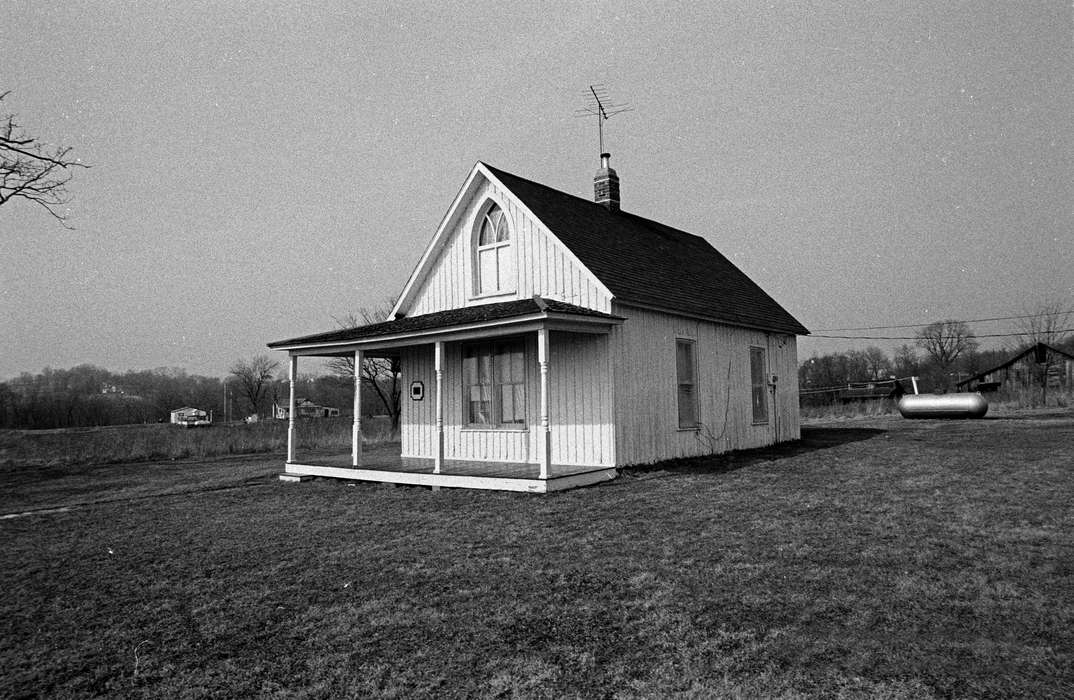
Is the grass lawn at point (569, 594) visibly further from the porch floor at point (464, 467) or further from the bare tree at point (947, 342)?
the bare tree at point (947, 342)

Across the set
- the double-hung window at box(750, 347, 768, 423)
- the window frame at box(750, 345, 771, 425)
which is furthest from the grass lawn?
the double-hung window at box(750, 347, 768, 423)

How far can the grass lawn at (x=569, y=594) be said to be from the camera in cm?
393

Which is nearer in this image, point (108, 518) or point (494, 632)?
point (494, 632)

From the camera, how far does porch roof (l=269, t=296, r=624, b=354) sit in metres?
10.8

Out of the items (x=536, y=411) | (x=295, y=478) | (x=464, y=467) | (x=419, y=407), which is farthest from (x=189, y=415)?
(x=536, y=411)

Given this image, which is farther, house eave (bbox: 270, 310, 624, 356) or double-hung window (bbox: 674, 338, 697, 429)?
double-hung window (bbox: 674, 338, 697, 429)

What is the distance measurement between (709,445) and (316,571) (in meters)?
9.89

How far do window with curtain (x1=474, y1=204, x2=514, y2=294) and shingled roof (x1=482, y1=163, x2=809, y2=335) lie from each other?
83cm

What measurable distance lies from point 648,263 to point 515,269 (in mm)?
3055

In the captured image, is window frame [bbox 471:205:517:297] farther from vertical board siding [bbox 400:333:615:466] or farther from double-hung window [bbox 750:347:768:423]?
double-hung window [bbox 750:347:768:423]

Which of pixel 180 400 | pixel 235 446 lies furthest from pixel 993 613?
pixel 180 400

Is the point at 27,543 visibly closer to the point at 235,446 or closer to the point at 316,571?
the point at 316,571

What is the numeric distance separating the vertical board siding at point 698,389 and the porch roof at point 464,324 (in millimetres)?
1118

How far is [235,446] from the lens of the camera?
24500 mm
